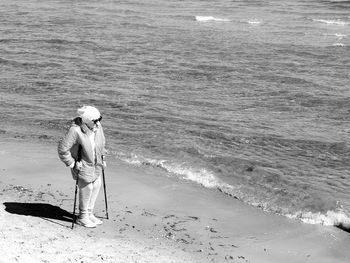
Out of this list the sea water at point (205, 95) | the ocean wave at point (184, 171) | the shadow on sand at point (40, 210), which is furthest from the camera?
the sea water at point (205, 95)

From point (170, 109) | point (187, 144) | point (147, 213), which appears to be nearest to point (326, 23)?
point (170, 109)

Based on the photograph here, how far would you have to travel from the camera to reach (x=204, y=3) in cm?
4581

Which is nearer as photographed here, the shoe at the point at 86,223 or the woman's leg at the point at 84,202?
the woman's leg at the point at 84,202

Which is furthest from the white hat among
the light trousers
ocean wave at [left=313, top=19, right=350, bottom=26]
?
ocean wave at [left=313, top=19, right=350, bottom=26]

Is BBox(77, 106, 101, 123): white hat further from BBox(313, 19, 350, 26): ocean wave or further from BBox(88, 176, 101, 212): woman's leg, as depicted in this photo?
BBox(313, 19, 350, 26): ocean wave

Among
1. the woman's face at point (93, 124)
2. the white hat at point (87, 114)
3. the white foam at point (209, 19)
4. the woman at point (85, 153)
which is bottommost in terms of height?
the white foam at point (209, 19)

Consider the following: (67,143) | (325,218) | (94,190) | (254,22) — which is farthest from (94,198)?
(254,22)

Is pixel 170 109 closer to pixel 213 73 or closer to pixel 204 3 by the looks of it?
pixel 213 73

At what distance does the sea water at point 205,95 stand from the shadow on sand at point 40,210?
3310 mm

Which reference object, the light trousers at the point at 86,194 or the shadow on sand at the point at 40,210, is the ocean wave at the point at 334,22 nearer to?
the shadow on sand at the point at 40,210

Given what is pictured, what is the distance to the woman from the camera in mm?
8578

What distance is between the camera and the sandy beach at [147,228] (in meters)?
8.39

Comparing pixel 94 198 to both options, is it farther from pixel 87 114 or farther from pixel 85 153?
pixel 87 114

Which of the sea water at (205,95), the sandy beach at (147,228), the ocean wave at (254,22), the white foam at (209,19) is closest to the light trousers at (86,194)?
the sandy beach at (147,228)
